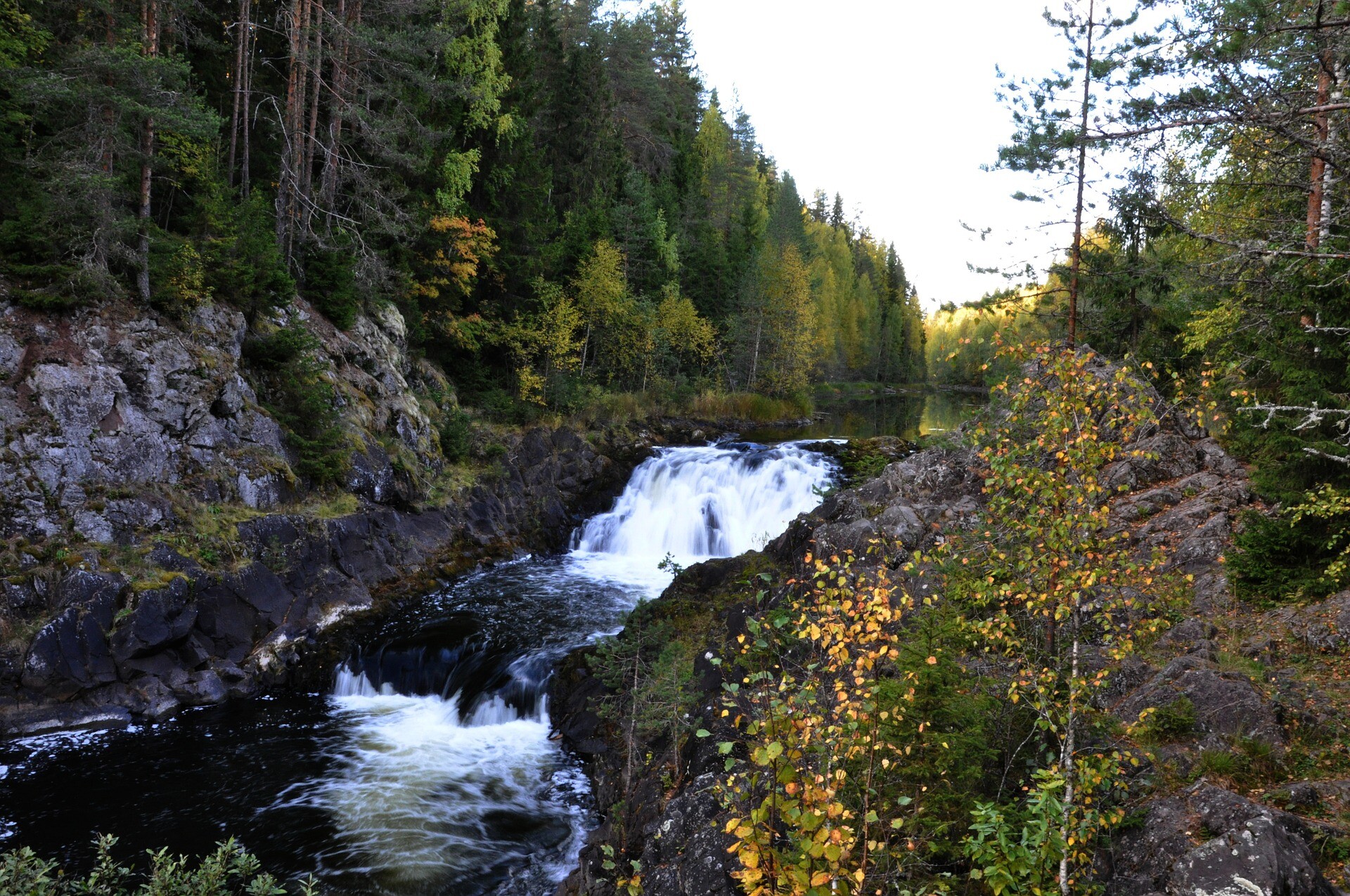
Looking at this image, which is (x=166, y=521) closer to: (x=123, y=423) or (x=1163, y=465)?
(x=123, y=423)

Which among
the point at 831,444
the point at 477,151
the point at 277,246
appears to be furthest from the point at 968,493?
the point at 477,151

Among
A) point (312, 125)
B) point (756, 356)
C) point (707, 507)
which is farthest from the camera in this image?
point (756, 356)

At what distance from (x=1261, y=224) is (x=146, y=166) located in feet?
57.8

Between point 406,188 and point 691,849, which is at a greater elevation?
point 406,188

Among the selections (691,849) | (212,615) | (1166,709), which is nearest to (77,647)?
(212,615)

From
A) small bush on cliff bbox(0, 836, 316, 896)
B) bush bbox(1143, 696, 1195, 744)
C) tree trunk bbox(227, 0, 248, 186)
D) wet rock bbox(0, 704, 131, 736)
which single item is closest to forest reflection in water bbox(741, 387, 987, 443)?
bush bbox(1143, 696, 1195, 744)

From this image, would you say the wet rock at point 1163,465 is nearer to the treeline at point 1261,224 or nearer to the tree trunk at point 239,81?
the treeline at point 1261,224

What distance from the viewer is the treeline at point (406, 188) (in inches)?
513

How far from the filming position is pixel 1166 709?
6270mm

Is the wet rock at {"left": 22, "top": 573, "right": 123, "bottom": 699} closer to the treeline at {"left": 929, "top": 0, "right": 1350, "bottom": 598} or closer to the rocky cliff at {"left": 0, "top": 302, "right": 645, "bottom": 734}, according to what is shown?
the rocky cliff at {"left": 0, "top": 302, "right": 645, "bottom": 734}

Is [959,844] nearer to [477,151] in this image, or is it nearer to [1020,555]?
[1020,555]

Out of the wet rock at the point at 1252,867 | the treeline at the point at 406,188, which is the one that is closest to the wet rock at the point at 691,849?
the wet rock at the point at 1252,867

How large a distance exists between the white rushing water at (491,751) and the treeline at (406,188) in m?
8.05

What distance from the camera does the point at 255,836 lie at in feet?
30.2
